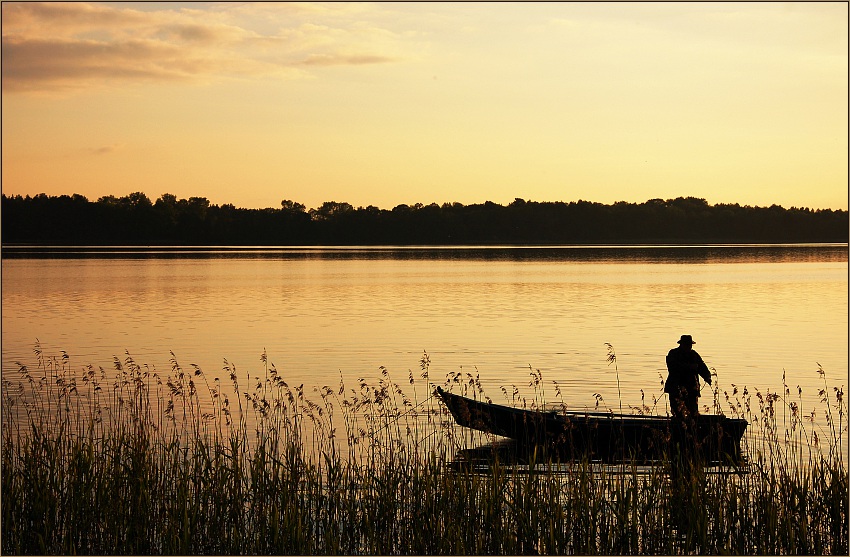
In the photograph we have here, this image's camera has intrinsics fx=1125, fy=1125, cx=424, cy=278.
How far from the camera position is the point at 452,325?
1734 inches

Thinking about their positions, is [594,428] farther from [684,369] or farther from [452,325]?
[452,325]

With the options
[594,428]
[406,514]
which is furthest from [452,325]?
[406,514]

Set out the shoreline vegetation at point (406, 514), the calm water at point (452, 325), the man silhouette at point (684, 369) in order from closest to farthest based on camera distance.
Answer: the shoreline vegetation at point (406, 514)
the man silhouette at point (684, 369)
the calm water at point (452, 325)

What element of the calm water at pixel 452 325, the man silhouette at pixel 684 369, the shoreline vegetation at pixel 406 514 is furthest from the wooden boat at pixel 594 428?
the calm water at pixel 452 325

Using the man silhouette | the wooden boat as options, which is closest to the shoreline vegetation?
the man silhouette

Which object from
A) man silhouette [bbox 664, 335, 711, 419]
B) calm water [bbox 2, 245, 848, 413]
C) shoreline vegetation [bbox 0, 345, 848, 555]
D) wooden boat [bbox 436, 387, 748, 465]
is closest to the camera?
shoreline vegetation [bbox 0, 345, 848, 555]

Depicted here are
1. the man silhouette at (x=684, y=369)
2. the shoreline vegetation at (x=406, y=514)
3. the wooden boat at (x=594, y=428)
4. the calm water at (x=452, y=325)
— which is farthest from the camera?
the calm water at (x=452, y=325)

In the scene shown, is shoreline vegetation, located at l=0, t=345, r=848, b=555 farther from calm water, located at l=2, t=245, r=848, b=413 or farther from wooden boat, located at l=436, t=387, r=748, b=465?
calm water, located at l=2, t=245, r=848, b=413

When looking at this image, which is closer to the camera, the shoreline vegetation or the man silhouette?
the shoreline vegetation

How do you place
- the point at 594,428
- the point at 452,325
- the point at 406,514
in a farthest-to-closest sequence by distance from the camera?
the point at 452,325
the point at 594,428
the point at 406,514

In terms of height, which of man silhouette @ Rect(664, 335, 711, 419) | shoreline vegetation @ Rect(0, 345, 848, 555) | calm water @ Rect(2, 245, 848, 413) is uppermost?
man silhouette @ Rect(664, 335, 711, 419)

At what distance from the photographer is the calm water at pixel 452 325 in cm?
3009

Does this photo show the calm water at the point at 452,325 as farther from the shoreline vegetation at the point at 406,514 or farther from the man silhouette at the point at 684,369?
the shoreline vegetation at the point at 406,514

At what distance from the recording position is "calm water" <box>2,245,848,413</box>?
98.7 ft
